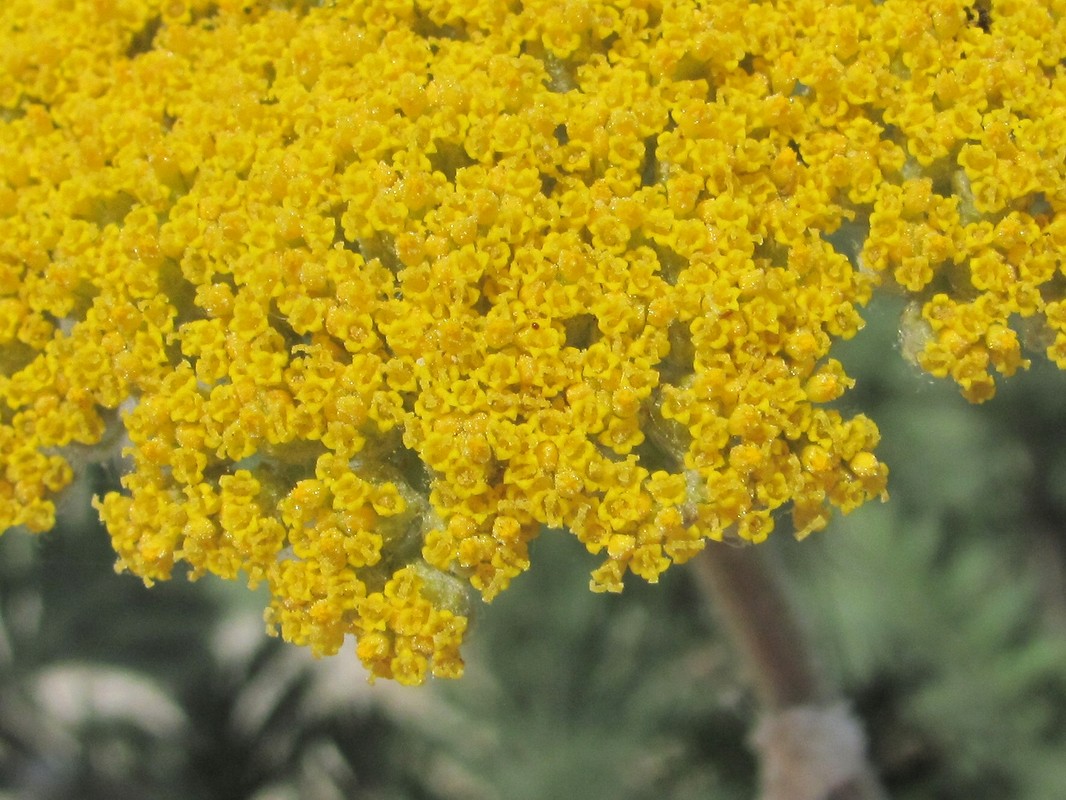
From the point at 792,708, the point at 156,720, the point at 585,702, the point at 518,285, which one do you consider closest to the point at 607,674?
the point at 585,702

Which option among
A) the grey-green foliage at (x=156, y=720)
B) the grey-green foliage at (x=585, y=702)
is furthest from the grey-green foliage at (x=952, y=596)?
the grey-green foliage at (x=156, y=720)

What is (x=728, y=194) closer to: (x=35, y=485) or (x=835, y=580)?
(x=35, y=485)

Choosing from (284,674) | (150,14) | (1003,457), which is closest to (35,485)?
(150,14)

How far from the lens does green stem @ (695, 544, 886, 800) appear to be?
211 cm

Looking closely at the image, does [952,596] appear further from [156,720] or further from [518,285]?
[156,720]

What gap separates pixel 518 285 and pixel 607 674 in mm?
1735

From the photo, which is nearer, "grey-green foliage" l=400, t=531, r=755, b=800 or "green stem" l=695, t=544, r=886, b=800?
"green stem" l=695, t=544, r=886, b=800

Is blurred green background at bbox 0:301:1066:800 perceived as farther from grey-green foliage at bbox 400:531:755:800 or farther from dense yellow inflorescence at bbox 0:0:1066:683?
dense yellow inflorescence at bbox 0:0:1066:683

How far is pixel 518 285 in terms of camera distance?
1381mm

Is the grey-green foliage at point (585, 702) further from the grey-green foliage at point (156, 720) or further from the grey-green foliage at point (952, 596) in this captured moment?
the grey-green foliage at point (952, 596)

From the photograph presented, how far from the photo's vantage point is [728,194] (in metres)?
1.39

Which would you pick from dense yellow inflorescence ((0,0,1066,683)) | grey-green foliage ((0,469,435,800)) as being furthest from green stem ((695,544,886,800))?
grey-green foliage ((0,469,435,800))

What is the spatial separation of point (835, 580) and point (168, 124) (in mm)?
2050

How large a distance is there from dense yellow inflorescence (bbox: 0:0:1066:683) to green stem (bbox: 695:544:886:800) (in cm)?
75
